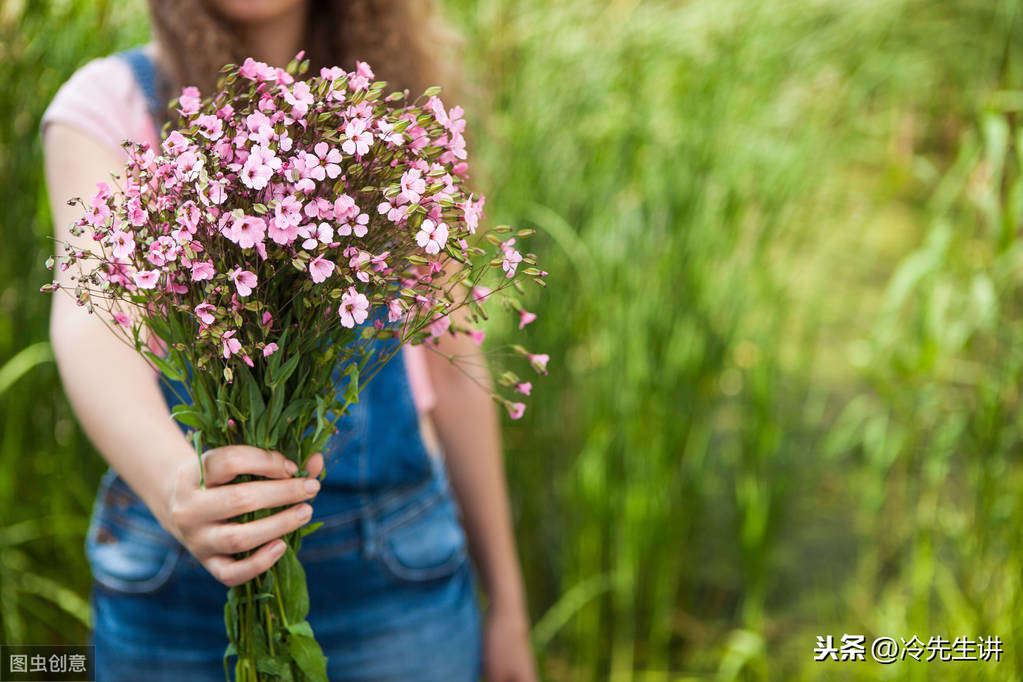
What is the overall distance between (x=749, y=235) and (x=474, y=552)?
906mm

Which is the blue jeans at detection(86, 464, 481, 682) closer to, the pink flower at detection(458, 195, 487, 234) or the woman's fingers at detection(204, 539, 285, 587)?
the woman's fingers at detection(204, 539, 285, 587)

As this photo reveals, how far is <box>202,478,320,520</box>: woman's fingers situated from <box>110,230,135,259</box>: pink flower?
0.56 feet

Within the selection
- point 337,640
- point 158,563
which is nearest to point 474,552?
point 337,640

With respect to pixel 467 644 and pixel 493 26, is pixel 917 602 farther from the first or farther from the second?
pixel 493 26

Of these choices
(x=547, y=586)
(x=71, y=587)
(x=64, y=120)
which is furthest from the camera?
(x=547, y=586)

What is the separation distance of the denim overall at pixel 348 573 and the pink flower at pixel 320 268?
0.41 metres

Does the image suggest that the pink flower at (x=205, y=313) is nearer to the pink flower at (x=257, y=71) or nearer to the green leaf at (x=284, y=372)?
the green leaf at (x=284, y=372)

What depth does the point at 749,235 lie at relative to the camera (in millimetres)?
1789

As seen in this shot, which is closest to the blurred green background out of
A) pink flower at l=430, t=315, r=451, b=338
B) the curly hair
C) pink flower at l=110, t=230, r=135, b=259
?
the curly hair

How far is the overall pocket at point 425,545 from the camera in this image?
1008 mm

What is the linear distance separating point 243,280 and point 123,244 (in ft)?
0.25

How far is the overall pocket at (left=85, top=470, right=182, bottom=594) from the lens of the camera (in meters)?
0.94

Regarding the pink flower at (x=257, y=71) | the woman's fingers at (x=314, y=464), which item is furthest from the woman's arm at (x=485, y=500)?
the pink flower at (x=257, y=71)

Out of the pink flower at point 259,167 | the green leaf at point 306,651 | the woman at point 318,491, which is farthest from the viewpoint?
the woman at point 318,491
